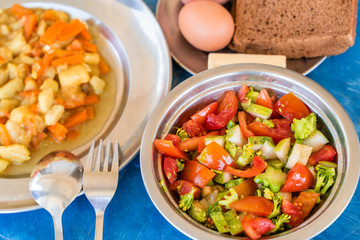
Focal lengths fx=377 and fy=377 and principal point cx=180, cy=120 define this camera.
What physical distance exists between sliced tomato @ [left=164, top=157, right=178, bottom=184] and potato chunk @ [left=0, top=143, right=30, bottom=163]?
66 centimetres

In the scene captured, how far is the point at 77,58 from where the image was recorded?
72.4 inches

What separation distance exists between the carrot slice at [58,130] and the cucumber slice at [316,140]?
1.03 meters

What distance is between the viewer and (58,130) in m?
1.69

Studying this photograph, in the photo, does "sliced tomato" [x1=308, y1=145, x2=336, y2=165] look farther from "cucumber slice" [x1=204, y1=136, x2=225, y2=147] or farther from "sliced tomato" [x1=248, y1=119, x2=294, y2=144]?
"cucumber slice" [x1=204, y1=136, x2=225, y2=147]

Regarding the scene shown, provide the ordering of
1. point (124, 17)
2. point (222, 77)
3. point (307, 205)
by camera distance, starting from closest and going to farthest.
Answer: point (307, 205)
point (222, 77)
point (124, 17)

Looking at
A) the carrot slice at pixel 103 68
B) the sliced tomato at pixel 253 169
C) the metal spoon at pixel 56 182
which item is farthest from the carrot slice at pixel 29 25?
the sliced tomato at pixel 253 169

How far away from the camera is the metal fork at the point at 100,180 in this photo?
144cm

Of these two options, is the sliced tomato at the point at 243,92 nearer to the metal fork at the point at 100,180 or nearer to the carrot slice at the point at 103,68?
the metal fork at the point at 100,180

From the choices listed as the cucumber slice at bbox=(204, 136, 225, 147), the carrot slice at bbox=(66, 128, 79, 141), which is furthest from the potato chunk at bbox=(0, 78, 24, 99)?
the cucumber slice at bbox=(204, 136, 225, 147)

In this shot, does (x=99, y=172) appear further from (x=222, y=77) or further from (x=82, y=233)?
(x=222, y=77)

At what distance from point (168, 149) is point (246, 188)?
12.1 inches

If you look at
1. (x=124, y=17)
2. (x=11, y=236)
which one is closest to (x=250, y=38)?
(x=124, y=17)

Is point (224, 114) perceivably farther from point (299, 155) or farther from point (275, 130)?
point (299, 155)

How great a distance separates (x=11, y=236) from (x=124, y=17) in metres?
1.19
